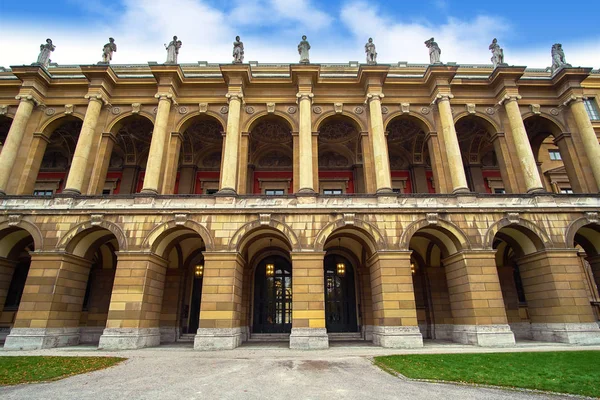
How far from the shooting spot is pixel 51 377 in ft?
32.2

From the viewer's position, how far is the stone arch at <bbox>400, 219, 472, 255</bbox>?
18562 mm

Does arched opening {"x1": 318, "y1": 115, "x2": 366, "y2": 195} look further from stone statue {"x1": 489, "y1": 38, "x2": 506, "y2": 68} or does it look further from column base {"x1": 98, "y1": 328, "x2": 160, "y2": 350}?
column base {"x1": 98, "y1": 328, "x2": 160, "y2": 350}

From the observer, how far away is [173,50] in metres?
23.8

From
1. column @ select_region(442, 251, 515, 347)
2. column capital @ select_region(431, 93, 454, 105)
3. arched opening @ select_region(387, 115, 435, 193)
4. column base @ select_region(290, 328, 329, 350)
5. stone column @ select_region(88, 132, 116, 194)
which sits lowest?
column base @ select_region(290, 328, 329, 350)

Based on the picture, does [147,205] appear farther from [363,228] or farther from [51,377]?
[363,228]

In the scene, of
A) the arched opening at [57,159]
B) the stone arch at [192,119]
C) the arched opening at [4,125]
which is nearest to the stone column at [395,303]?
the stone arch at [192,119]

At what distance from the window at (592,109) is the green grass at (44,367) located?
1491 inches

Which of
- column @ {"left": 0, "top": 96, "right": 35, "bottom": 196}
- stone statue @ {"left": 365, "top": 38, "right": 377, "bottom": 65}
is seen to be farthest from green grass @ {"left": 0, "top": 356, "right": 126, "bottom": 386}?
stone statue @ {"left": 365, "top": 38, "right": 377, "bottom": 65}

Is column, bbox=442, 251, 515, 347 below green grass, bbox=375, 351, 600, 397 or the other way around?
the other way around

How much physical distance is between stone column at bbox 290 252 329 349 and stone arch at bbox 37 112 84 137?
18.6 metres

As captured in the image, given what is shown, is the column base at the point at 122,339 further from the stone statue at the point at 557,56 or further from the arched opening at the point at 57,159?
the stone statue at the point at 557,56

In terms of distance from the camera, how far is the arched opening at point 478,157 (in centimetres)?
2669

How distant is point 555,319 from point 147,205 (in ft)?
77.3

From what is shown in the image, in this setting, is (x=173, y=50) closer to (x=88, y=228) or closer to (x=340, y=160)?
(x=88, y=228)
